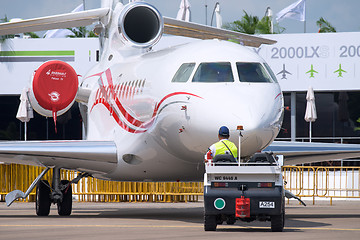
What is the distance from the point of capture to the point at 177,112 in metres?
14.0

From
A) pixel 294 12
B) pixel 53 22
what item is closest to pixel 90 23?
pixel 53 22

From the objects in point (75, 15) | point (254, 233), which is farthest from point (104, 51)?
point (254, 233)

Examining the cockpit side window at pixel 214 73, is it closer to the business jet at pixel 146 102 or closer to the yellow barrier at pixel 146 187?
the business jet at pixel 146 102

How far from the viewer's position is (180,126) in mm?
14008

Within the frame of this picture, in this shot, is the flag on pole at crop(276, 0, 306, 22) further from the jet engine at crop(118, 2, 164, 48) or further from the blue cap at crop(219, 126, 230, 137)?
the blue cap at crop(219, 126, 230, 137)

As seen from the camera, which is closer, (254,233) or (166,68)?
(254,233)

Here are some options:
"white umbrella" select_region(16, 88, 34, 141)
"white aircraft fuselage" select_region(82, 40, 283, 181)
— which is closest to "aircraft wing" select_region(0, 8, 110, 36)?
"white aircraft fuselage" select_region(82, 40, 283, 181)

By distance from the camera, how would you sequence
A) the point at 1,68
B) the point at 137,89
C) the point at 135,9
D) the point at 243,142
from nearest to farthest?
the point at 243,142 < the point at 137,89 < the point at 135,9 < the point at 1,68

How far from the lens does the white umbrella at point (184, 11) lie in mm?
44975

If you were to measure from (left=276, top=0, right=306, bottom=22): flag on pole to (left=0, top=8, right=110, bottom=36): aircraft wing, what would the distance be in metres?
26.5

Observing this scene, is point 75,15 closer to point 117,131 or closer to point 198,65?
point 117,131

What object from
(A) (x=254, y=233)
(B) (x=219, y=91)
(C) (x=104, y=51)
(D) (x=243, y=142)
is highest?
(C) (x=104, y=51)

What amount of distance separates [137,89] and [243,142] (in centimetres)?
393

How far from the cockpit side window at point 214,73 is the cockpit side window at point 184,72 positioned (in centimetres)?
18
